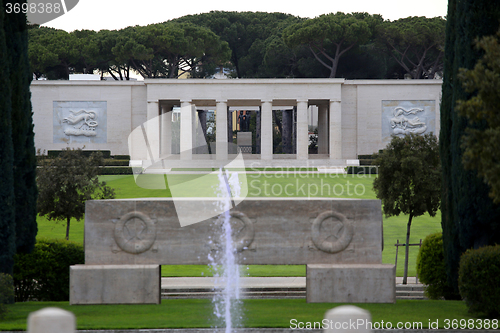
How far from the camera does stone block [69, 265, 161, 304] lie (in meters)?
8.25

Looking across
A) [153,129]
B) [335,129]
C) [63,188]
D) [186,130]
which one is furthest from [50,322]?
[335,129]

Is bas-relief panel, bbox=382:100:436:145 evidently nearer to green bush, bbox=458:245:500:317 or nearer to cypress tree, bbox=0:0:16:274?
green bush, bbox=458:245:500:317

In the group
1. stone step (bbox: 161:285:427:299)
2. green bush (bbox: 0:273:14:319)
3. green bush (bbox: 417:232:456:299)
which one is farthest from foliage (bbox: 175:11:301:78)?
green bush (bbox: 0:273:14:319)

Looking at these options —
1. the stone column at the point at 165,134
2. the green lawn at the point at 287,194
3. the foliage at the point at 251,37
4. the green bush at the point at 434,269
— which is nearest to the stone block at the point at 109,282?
the green lawn at the point at 287,194

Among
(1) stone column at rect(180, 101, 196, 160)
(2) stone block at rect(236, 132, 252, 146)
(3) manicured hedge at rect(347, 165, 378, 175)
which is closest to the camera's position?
(3) manicured hedge at rect(347, 165, 378, 175)

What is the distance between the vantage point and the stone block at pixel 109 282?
27.1 ft

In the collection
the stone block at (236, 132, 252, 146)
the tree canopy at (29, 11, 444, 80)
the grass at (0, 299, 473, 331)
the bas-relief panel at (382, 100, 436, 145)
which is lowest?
the grass at (0, 299, 473, 331)

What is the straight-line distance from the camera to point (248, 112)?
233 feet

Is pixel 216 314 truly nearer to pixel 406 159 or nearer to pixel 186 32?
pixel 406 159

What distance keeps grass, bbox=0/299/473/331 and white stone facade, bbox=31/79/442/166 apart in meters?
34.0

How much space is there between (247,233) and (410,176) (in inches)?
260

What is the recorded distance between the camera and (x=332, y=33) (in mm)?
49188

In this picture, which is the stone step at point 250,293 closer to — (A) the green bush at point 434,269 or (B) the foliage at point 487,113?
(A) the green bush at point 434,269

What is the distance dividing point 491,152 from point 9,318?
6.88 m
